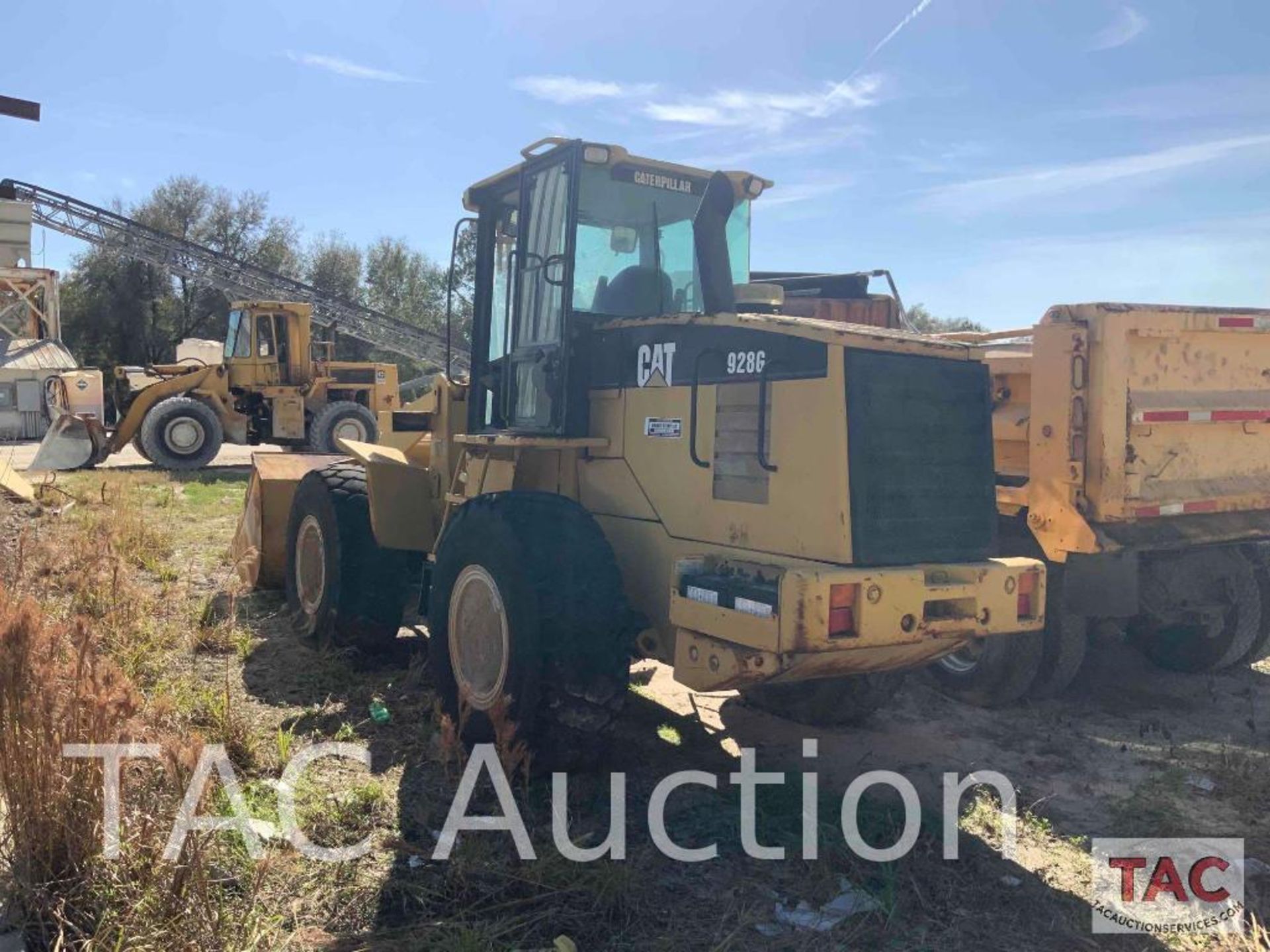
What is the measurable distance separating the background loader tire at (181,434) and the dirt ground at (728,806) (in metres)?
10.5

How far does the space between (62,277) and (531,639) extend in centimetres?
3891

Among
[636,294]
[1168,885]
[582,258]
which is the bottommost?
[1168,885]

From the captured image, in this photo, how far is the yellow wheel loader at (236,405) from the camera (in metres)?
16.9

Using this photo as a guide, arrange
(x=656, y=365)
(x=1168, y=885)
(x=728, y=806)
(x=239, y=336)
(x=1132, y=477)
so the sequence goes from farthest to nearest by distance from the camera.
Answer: (x=239, y=336) < (x=1132, y=477) < (x=656, y=365) < (x=728, y=806) < (x=1168, y=885)

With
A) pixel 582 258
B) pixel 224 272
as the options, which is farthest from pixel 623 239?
pixel 224 272

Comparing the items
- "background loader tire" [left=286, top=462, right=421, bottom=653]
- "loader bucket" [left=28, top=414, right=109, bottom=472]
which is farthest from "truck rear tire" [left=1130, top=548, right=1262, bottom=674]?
"loader bucket" [left=28, top=414, right=109, bottom=472]

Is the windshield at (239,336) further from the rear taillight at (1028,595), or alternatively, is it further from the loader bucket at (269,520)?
the rear taillight at (1028,595)

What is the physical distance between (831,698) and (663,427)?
1852mm

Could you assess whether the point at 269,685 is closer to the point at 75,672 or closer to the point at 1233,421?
the point at 75,672

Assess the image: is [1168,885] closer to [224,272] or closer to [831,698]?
[831,698]

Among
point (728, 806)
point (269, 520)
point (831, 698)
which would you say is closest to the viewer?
point (728, 806)

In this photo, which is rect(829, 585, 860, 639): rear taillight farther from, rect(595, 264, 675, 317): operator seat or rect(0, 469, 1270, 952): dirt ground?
rect(595, 264, 675, 317): operator seat

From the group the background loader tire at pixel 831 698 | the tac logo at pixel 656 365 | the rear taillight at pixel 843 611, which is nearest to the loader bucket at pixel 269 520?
the tac logo at pixel 656 365

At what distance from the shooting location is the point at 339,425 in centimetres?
1833
